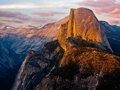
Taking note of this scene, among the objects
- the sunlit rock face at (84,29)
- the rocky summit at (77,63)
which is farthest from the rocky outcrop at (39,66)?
the sunlit rock face at (84,29)

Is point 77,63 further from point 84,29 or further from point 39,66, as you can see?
point 84,29

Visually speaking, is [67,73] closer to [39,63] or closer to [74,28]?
[39,63]

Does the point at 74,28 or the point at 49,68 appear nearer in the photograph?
the point at 49,68

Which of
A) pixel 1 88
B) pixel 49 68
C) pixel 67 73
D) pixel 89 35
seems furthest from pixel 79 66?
pixel 1 88

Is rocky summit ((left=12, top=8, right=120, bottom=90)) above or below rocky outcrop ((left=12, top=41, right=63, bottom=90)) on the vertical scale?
above

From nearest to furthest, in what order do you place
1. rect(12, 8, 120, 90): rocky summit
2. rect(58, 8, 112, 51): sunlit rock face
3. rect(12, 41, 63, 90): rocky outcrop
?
rect(12, 8, 120, 90): rocky summit → rect(12, 41, 63, 90): rocky outcrop → rect(58, 8, 112, 51): sunlit rock face

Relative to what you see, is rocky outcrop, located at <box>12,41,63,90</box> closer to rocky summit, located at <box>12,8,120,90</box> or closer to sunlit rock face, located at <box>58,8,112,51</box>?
rocky summit, located at <box>12,8,120,90</box>

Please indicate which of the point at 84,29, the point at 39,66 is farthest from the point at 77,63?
the point at 84,29

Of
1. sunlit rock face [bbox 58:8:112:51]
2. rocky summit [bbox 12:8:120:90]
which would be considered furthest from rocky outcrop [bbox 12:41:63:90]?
sunlit rock face [bbox 58:8:112:51]
